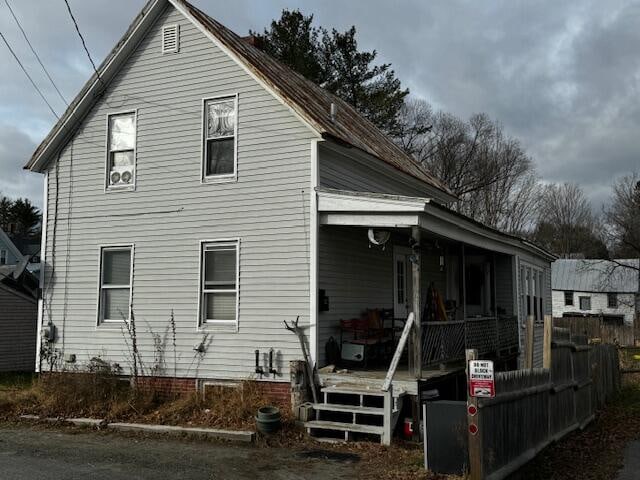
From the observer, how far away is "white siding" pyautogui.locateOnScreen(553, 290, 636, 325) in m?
56.1

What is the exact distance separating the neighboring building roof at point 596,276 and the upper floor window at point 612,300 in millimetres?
870

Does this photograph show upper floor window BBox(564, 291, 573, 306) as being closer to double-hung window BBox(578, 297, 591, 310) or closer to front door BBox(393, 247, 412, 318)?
double-hung window BBox(578, 297, 591, 310)

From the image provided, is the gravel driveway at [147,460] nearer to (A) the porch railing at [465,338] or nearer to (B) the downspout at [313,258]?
(B) the downspout at [313,258]

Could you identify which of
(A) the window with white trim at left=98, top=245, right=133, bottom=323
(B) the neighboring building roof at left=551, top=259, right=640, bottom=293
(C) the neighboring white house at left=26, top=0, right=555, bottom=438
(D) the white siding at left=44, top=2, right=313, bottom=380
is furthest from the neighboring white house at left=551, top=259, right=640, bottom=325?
(A) the window with white trim at left=98, top=245, right=133, bottom=323

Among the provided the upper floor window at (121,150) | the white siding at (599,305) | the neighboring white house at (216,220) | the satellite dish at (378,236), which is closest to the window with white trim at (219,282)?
the neighboring white house at (216,220)

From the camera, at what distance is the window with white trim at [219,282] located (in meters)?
12.0

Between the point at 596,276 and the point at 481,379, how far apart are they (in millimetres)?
55960

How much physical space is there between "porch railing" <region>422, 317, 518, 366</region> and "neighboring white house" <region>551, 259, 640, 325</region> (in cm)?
4201

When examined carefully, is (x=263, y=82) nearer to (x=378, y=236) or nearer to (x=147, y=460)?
(x=378, y=236)

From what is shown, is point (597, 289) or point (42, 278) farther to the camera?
point (597, 289)

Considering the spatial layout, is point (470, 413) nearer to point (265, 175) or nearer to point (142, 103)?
point (265, 175)

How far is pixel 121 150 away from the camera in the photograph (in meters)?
13.6

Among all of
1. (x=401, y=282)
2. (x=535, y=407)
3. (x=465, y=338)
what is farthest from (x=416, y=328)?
(x=401, y=282)

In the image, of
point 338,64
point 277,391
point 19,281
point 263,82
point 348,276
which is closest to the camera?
point 277,391
